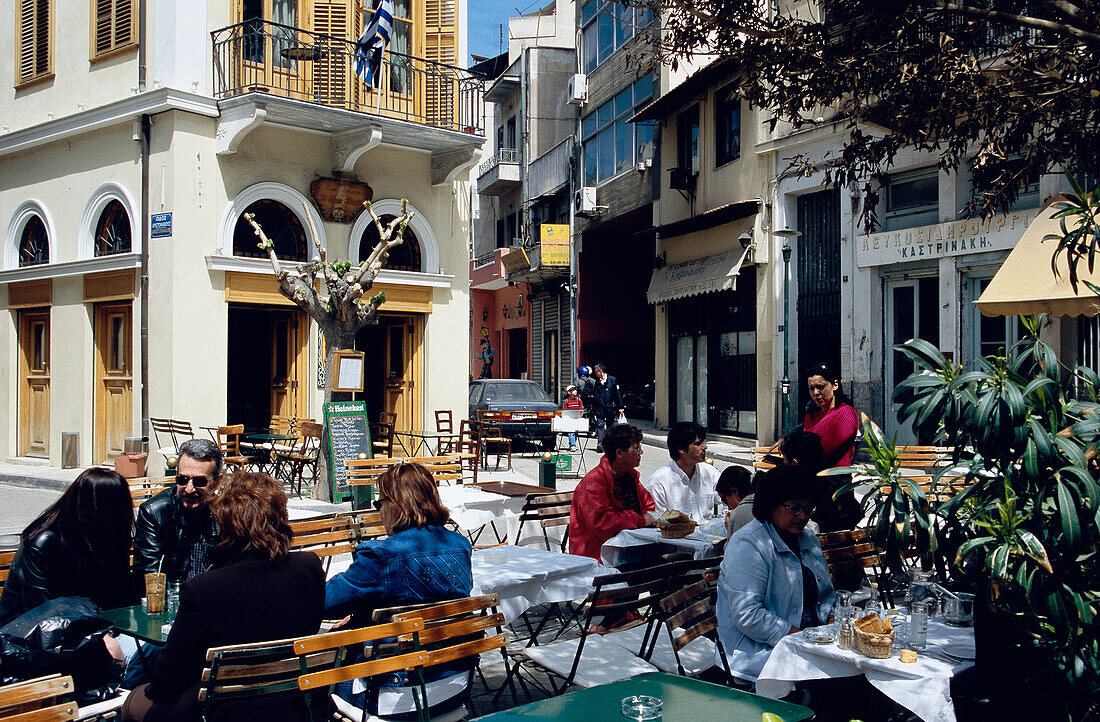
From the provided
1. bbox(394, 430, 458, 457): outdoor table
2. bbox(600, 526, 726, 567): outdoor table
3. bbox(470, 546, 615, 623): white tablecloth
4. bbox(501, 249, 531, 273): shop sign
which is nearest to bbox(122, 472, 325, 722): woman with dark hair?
bbox(470, 546, 615, 623): white tablecloth

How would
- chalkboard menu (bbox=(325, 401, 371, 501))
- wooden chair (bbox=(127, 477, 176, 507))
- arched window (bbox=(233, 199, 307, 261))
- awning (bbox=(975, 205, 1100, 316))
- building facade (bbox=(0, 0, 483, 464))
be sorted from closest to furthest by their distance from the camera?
wooden chair (bbox=(127, 477, 176, 507))
awning (bbox=(975, 205, 1100, 316))
chalkboard menu (bbox=(325, 401, 371, 501))
building facade (bbox=(0, 0, 483, 464))
arched window (bbox=(233, 199, 307, 261))

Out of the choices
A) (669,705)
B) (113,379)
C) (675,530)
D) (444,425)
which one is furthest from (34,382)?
(669,705)

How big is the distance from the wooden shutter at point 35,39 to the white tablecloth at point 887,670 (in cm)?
1703

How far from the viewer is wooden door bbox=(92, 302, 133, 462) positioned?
15.4 metres

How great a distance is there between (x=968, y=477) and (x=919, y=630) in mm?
648

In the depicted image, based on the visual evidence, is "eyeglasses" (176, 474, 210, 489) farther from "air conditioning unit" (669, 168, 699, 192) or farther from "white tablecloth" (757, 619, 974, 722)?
"air conditioning unit" (669, 168, 699, 192)

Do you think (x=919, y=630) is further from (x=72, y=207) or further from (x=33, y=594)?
(x=72, y=207)

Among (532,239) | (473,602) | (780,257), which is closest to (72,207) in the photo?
(780,257)

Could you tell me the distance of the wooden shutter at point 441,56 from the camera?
1692cm

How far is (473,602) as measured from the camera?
13.8 ft

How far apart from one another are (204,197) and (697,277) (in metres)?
11.4

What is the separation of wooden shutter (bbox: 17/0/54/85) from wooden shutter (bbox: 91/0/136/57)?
57.9 inches

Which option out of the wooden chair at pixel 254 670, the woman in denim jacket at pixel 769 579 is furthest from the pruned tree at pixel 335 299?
the wooden chair at pixel 254 670

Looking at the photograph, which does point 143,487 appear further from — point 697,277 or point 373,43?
point 697,277
